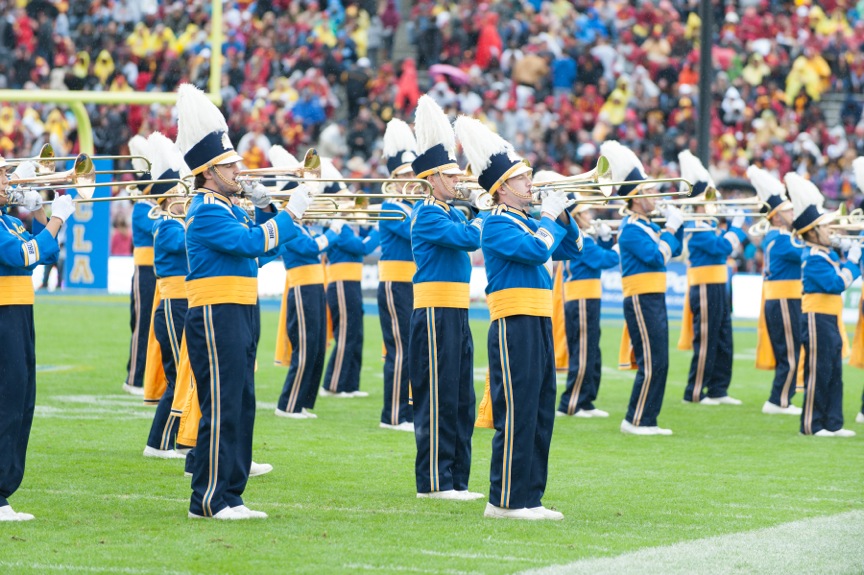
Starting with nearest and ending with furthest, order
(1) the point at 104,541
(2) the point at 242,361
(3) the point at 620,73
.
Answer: (1) the point at 104,541
(2) the point at 242,361
(3) the point at 620,73

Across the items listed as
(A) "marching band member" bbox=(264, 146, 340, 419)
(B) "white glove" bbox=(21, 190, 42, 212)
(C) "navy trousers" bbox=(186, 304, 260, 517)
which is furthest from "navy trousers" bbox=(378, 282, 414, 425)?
(B) "white glove" bbox=(21, 190, 42, 212)

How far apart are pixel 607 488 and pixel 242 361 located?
2.29 m

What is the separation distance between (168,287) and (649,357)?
3.58 m

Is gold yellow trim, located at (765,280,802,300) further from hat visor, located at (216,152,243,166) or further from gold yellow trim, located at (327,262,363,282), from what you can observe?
hat visor, located at (216,152,243,166)

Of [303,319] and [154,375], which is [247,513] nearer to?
[154,375]

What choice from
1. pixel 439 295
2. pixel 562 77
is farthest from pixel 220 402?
pixel 562 77

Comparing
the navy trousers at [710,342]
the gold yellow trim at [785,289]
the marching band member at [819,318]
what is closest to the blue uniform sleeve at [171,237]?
the marching band member at [819,318]

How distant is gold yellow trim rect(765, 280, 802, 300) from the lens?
12.1m

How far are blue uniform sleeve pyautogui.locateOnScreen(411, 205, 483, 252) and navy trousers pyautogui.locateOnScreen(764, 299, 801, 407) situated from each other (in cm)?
511

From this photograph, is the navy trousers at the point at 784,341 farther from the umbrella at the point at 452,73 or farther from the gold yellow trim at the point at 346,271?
the umbrella at the point at 452,73

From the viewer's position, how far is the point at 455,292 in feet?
26.3

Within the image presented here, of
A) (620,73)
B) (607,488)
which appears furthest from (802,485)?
(620,73)

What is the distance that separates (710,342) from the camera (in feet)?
42.8

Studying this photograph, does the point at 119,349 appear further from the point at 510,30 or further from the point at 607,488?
the point at 510,30
